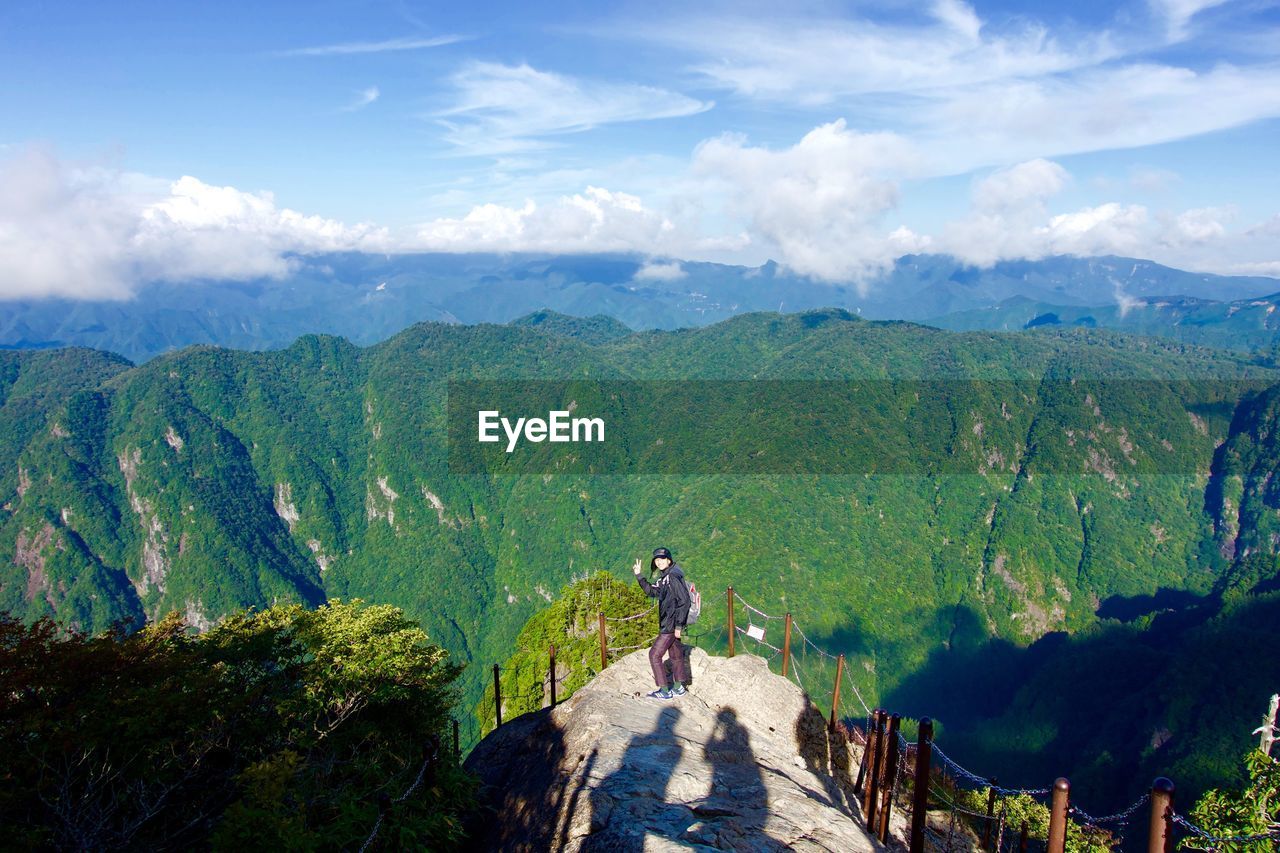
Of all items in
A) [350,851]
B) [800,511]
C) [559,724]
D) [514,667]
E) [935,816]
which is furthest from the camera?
[800,511]

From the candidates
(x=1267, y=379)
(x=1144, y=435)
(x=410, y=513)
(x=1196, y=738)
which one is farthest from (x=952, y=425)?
(x=410, y=513)

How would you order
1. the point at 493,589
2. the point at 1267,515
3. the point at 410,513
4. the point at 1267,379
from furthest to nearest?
the point at 1267,379
the point at 410,513
the point at 493,589
the point at 1267,515

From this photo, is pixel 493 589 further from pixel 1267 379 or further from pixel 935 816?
pixel 1267 379

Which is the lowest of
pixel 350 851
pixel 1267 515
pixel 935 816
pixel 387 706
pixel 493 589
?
pixel 493 589

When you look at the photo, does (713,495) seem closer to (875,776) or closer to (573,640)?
(573,640)

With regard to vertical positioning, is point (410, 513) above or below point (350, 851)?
below

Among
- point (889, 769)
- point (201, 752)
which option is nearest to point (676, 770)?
point (889, 769)

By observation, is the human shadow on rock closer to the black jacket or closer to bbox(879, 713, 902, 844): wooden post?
the black jacket

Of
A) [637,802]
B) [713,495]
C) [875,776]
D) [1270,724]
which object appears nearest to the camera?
[637,802]
